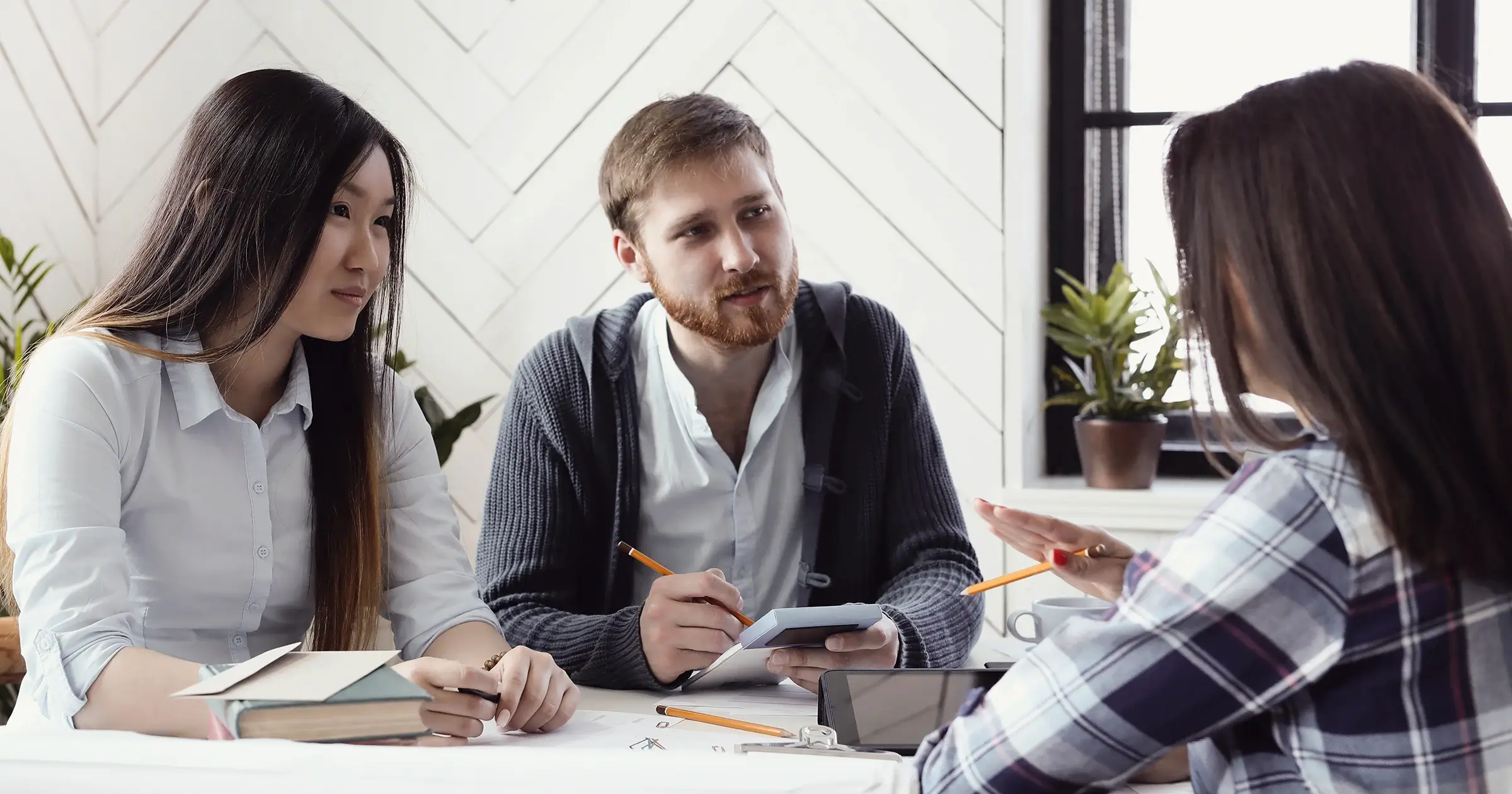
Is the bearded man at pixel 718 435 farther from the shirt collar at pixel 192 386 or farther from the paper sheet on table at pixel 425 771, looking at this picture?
the paper sheet on table at pixel 425 771

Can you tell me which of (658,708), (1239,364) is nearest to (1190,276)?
(1239,364)

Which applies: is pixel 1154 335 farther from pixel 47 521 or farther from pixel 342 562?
pixel 47 521

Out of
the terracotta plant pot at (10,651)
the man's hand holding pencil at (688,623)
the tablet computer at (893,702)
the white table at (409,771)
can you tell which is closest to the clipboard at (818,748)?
the tablet computer at (893,702)

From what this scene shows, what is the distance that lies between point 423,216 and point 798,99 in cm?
82

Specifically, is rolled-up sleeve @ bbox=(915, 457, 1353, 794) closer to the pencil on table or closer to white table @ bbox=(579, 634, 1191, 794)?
white table @ bbox=(579, 634, 1191, 794)

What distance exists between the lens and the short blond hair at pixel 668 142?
165 centimetres

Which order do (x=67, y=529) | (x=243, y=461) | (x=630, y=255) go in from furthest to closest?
(x=630, y=255) → (x=243, y=461) → (x=67, y=529)

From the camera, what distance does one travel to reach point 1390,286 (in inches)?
26.3

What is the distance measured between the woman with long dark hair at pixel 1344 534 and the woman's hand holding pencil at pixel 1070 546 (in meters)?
0.30

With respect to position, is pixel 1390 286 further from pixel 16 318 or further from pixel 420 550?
pixel 16 318

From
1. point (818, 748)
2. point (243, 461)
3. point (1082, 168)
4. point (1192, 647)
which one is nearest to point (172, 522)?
point (243, 461)

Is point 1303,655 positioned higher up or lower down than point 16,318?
lower down

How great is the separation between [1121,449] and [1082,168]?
2.03 feet

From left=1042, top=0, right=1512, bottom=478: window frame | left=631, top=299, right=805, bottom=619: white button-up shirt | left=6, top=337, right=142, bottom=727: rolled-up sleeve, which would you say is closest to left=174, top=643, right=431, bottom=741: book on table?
left=6, top=337, right=142, bottom=727: rolled-up sleeve
